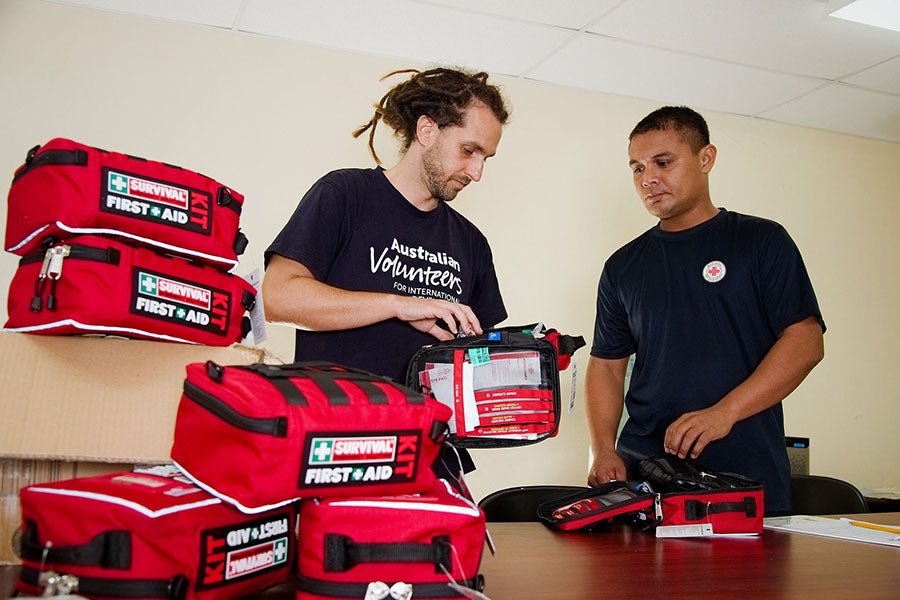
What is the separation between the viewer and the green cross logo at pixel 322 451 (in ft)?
2.81

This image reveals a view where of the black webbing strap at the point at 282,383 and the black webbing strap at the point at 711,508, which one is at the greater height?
the black webbing strap at the point at 282,383

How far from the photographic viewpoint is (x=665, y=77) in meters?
3.71

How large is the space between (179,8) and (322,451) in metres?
2.79

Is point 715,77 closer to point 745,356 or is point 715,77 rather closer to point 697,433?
→ point 745,356

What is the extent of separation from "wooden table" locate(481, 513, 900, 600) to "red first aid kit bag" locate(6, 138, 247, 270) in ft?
2.39

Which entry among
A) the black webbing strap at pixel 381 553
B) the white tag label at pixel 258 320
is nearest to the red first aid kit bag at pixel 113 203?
the white tag label at pixel 258 320

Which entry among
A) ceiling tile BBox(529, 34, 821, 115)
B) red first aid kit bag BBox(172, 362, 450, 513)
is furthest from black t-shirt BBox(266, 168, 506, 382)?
ceiling tile BBox(529, 34, 821, 115)

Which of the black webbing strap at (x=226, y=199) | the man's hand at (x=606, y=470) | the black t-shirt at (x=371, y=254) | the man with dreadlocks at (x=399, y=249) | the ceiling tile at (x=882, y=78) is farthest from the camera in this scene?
the ceiling tile at (x=882, y=78)

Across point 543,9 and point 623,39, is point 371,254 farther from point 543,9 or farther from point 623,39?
point 623,39

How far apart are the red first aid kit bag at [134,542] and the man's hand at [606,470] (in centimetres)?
137

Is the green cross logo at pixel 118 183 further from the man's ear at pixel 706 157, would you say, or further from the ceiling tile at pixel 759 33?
the ceiling tile at pixel 759 33

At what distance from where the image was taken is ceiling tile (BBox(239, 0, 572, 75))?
10.1 ft

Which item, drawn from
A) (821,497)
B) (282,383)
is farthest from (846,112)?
(282,383)

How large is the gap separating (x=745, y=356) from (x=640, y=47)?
1.77 m
